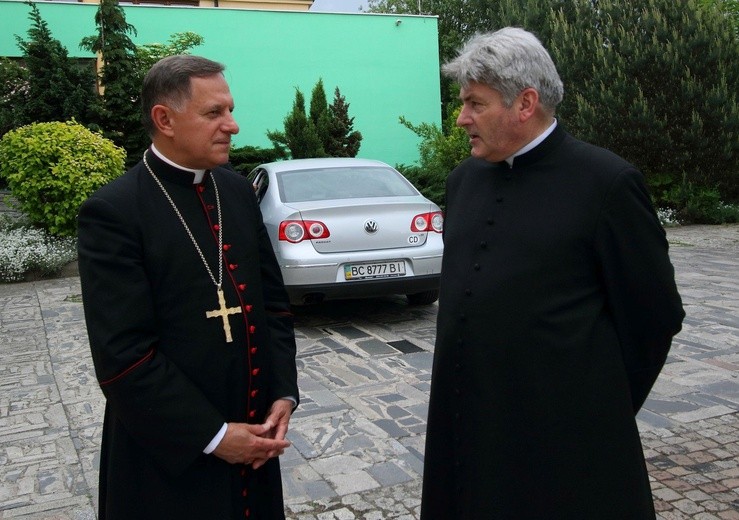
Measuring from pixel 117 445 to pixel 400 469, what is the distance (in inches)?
91.1

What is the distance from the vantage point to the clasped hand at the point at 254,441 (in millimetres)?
2285

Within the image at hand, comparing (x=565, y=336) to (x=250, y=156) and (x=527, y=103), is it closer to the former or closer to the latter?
(x=527, y=103)

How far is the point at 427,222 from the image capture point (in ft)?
25.6

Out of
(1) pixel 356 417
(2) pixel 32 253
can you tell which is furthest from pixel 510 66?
(2) pixel 32 253

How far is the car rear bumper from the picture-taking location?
741cm

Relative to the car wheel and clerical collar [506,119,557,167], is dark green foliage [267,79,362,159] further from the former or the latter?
clerical collar [506,119,557,167]

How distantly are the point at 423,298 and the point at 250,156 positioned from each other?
30.1 ft

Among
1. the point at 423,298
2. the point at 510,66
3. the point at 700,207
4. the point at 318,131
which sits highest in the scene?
the point at 510,66

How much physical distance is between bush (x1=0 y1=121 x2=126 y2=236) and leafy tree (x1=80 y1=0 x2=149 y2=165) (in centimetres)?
197

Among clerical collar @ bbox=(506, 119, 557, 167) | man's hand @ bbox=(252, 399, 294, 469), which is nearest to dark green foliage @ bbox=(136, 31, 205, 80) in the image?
man's hand @ bbox=(252, 399, 294, 469)

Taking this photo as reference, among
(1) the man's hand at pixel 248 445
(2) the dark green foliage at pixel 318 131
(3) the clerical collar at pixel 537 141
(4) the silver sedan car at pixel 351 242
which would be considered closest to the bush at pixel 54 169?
(2) the dark green foliage at pixel 318 131

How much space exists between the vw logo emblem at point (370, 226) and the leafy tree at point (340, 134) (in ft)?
33.1

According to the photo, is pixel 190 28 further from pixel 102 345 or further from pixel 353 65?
pixel 102 345

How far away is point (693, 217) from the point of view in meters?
16.6
